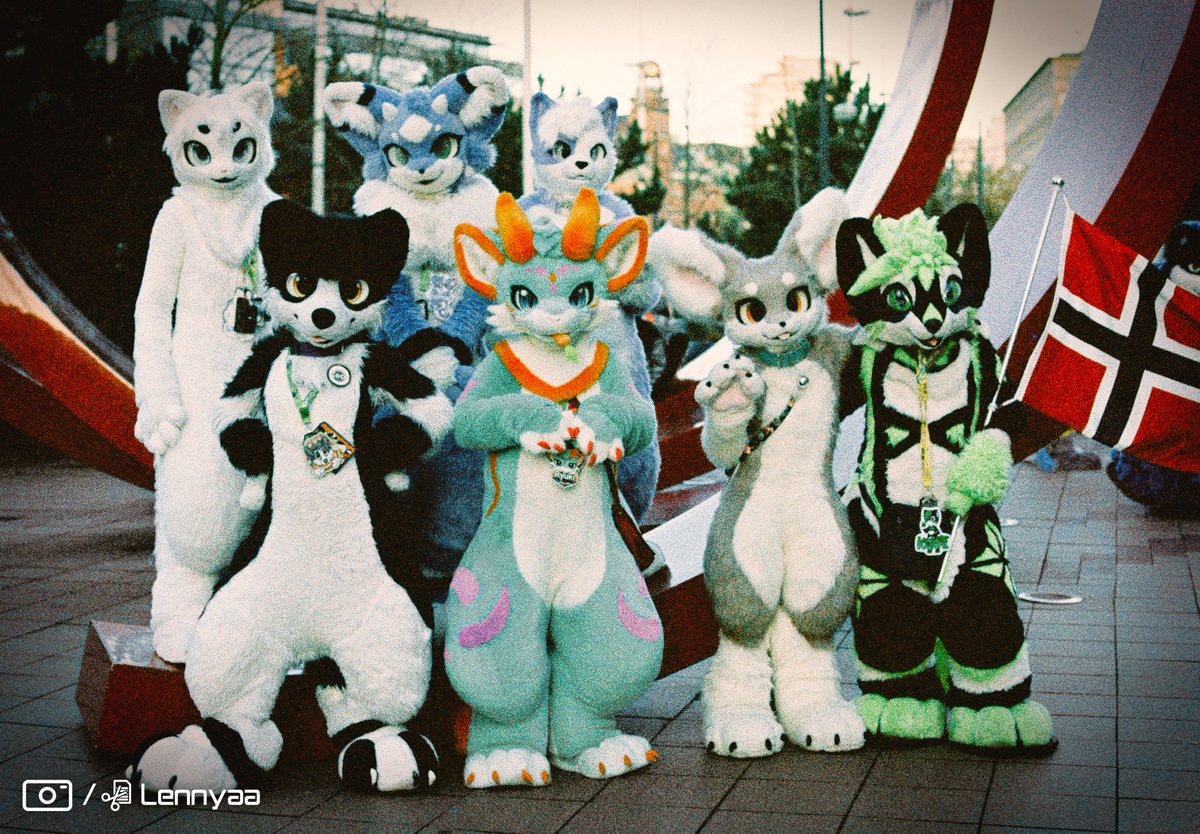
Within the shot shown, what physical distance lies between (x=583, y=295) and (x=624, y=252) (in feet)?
0.70

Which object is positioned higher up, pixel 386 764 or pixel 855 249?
pixel 855 249

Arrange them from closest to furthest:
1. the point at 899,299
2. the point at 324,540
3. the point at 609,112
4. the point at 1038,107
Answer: the point at 324,540
the point at 899,299
the point at 609,112
the point at 1038,107

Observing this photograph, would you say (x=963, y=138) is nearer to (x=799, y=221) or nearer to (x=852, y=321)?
(x=852, y=321)

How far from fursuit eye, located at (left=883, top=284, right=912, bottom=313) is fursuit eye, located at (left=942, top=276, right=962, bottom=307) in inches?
4.5

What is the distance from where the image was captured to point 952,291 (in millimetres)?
4059

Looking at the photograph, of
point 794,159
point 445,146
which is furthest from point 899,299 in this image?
point 794,159

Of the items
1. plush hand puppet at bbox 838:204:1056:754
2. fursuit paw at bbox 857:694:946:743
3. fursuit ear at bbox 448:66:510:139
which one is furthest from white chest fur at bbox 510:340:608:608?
fursuit ear at bbox 448:66:510:139

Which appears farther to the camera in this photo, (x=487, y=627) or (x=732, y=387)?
(x=732, y=387)

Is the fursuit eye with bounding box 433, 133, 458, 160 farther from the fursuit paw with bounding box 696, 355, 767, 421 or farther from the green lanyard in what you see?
the fursuit paw with bounding box 696, 355, 767, 421

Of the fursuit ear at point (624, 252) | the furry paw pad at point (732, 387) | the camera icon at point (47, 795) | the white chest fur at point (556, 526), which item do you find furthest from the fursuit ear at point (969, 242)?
the camera icon at point (47, 795)

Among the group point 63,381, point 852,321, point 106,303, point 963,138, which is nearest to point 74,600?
point 63,381

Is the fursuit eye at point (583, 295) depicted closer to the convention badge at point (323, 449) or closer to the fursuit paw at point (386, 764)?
the convention badge at point (323, 449)

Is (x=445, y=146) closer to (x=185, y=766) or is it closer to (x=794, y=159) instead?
(x=185, y=766)

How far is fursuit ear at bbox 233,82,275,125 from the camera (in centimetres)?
457
